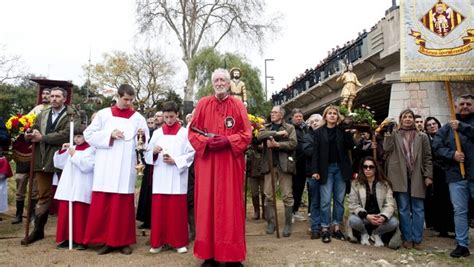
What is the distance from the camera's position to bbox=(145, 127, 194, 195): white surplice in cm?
482

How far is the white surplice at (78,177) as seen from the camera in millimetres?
4963

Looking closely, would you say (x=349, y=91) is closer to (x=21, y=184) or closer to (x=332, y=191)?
(x=332, y=191)

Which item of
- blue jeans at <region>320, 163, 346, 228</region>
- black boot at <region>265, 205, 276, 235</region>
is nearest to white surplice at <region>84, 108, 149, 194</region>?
black boot at <region>265, 205, 276, 235</region>

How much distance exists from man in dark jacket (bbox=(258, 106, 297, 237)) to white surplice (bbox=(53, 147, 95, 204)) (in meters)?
2.49

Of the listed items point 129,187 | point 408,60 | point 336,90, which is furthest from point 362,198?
point 336,90

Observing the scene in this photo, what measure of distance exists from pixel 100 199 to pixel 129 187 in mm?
382

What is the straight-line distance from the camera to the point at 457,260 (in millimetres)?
4531

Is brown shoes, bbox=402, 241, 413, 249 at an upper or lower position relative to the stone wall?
lower

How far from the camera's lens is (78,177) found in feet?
16.5

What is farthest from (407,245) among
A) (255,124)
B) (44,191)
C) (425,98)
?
(425,98)

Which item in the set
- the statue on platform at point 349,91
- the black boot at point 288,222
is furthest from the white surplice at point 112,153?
the statue on platform at point 349,91

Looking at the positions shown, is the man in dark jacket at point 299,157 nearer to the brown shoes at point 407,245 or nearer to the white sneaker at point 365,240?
the white sneaker at point 365,240

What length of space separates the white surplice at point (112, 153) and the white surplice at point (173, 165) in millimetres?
288

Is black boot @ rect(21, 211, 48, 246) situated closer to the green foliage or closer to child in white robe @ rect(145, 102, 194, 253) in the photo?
child in white robe @ rect(145, 102, 194, 253)
